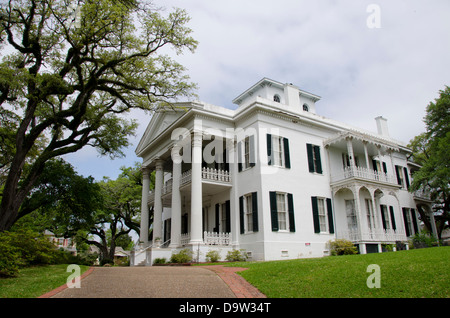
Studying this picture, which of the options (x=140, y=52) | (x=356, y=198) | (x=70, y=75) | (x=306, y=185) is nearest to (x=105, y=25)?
(x=140, y=52)

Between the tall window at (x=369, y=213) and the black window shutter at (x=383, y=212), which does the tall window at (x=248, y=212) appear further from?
the black window shutter at (x=383, y=212)

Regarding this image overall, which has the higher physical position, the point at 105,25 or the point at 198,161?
the point at 105,25

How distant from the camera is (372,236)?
2042cm

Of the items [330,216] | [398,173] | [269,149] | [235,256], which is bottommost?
[235,256]

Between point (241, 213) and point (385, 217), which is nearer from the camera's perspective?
point (241, 213)

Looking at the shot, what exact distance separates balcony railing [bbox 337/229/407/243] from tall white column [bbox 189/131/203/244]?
337 inches

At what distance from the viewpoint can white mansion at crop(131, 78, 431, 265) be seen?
18969 mm

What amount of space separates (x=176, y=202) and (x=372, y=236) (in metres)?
11.9

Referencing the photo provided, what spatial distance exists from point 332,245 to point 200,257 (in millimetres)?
7729

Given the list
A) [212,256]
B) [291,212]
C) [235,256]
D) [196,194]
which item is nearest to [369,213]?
[291,212]

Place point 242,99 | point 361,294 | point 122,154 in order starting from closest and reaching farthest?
point 361,294, point 122,154, point 242,99

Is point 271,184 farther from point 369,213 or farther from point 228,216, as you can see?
point 369,213
